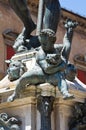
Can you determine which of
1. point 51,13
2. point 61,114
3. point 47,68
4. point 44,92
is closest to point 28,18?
point 51,13

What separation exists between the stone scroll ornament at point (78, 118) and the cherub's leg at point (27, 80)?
Result: 47cm

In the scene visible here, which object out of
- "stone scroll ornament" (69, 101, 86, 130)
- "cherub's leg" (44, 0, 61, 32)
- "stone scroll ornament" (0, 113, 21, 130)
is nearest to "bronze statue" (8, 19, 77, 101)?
"stone scroll ornament" (0, 113, 21, 130)

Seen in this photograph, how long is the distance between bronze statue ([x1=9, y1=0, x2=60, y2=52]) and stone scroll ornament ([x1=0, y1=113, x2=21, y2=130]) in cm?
95

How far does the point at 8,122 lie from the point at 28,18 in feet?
4.72

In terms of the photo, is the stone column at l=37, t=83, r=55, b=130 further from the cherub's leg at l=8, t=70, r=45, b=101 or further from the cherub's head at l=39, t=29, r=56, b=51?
the cherub's head at l=39, t=29, r=56, b=51

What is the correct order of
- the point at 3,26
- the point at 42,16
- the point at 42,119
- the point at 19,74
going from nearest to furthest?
the point at 42,119
the point at 19,74
the point at 42,16
the point at 3,26

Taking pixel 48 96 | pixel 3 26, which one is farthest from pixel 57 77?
pixel 3 26

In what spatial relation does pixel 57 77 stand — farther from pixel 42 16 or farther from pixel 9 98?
pixel 42 16

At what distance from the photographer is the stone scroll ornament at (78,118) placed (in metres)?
5.29

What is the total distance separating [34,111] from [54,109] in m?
0.20

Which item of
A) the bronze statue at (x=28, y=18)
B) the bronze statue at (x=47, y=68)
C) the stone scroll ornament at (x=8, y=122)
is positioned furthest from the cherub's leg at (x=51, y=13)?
the stone scroll ornament at (x=8, y=122)

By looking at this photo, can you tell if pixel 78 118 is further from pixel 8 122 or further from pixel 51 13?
pixel 51 13

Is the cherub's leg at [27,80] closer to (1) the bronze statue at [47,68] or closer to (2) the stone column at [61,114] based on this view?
(1) the bronze statue at [47,68]

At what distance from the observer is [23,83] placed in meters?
5.23
